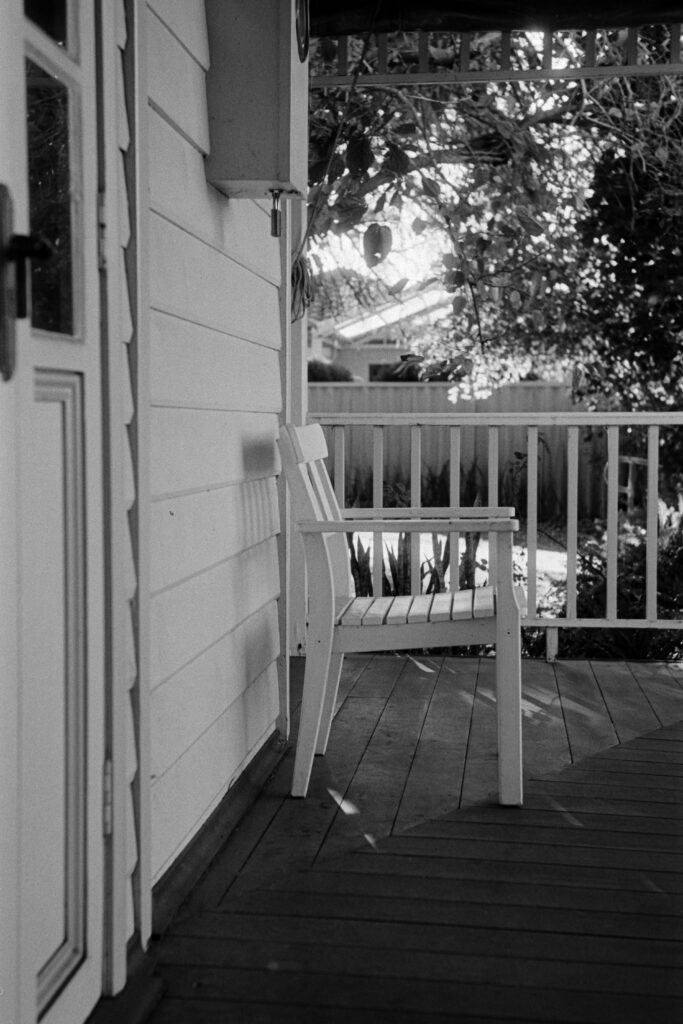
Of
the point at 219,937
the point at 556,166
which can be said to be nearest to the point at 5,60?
the point at 219,937

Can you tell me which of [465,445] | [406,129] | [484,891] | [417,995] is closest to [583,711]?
[484,891]

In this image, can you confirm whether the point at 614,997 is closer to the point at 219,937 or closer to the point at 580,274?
the point at 219,937

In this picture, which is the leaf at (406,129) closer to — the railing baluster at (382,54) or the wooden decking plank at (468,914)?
the railing baluster at (382,54)

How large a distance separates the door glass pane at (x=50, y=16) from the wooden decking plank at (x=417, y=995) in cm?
146

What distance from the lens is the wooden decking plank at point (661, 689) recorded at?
12.5ft

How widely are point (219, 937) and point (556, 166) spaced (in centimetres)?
591

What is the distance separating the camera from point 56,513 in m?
1.64

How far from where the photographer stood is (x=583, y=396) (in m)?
7.50

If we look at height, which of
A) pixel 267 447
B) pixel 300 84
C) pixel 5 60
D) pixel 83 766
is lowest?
pixel 83 766

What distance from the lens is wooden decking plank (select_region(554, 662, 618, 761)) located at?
11.3 ft

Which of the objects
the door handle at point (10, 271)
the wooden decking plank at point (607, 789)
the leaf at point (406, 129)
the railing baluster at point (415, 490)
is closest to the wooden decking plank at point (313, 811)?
the wooden decking plank at point (607, 789)

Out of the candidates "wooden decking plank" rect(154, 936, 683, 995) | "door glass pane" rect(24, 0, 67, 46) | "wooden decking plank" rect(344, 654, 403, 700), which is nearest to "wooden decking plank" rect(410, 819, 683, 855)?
"wooden decking plank" rect(154, 936, 683, 995)

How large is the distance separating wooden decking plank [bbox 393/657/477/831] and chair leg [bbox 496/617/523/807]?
14cm

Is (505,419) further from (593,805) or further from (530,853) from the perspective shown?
(530,853)
